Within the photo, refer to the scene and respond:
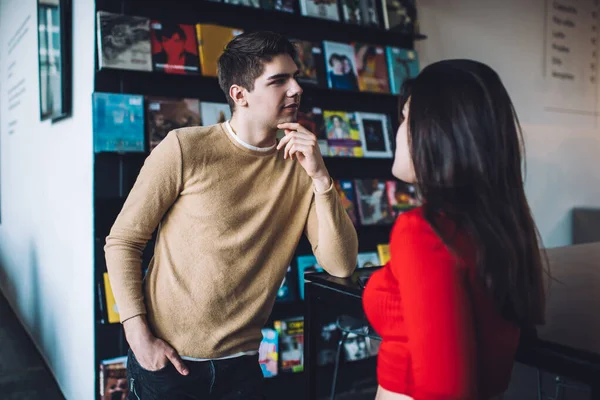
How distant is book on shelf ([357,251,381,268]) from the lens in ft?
10.00

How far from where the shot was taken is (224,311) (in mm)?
1319

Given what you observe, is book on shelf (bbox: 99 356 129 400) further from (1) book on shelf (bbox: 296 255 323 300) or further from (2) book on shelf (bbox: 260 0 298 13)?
(2) book on shelf (bbox: 260 0 298 13)

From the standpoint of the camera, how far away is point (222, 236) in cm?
134

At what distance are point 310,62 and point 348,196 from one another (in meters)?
0.79

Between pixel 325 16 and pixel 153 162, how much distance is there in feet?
6.28

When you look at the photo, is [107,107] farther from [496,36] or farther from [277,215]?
[496,36]

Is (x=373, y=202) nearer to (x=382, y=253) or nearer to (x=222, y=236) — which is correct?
(x=382, y=253)

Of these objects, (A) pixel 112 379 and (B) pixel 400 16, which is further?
(B) pixel 400 16

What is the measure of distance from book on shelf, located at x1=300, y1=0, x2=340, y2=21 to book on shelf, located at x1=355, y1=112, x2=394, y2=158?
58 centimetres

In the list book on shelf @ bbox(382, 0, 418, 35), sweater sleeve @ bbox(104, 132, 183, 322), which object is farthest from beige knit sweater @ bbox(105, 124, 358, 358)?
book on shelf @ bbox(382, 0, 418, 35)

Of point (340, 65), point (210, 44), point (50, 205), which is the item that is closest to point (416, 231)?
point (210, 44)

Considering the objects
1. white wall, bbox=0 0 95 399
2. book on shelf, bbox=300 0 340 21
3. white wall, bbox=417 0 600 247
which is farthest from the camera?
white wall, bbox=417 0 600 247

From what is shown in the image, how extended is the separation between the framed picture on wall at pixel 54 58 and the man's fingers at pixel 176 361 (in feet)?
5.97

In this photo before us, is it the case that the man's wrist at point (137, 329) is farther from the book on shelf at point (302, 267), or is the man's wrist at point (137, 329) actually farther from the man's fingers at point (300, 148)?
the book on shelf at point (302, 267)
